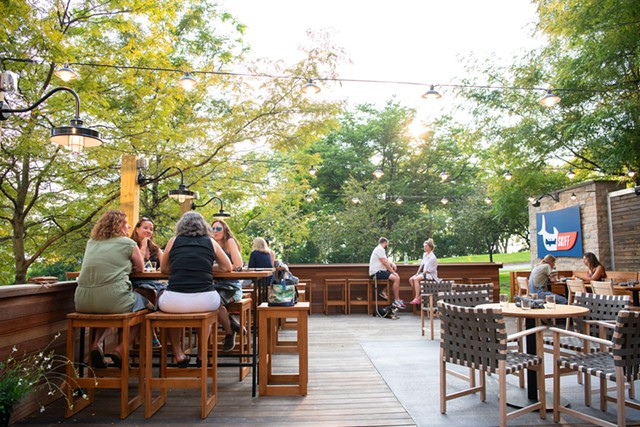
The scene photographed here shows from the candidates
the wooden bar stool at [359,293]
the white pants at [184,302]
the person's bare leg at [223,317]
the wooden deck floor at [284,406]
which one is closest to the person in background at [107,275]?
the white pants at [184,302]

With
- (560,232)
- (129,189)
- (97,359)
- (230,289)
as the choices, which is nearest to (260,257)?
(230,289)

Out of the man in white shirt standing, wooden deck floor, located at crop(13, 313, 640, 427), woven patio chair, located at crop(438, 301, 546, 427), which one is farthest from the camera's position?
the man in white shirt standing

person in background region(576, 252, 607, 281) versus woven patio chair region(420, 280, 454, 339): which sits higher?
person in background region(576, 252, 607, 281)

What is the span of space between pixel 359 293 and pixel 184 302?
663 centimetres

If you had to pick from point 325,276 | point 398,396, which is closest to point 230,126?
point 325,276

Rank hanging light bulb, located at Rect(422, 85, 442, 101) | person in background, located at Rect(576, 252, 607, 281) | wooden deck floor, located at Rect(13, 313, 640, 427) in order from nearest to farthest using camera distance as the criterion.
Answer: wooden deck floor, located at Rect(13, 313, 640, 427) → hanging light bulb, located at Rect(422, 85, 442, 101) → person in background, located at Rect(576, 252, 607, 281)

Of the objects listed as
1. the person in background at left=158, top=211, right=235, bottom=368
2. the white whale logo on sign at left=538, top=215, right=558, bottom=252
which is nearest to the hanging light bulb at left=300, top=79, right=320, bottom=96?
the person in background at left=158, top=211, right=235, bottom=368

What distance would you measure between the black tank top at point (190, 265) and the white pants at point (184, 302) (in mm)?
39

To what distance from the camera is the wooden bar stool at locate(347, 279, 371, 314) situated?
9117mm

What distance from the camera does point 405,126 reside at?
2295 cm

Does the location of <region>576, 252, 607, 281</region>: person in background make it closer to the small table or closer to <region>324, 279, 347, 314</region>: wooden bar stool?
<region>324, 279, 347, 314</region>: wooden bar stool

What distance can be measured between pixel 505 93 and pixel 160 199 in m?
9.99

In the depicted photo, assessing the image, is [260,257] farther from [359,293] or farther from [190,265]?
[359,293]

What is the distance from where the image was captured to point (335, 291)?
962 cm
